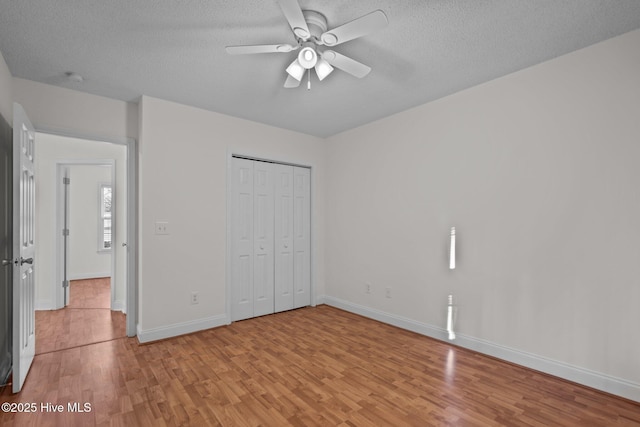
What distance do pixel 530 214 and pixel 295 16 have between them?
7.91 ft

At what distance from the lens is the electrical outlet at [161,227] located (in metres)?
3.33

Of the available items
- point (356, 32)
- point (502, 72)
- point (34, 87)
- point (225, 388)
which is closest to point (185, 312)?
point (225, 388)

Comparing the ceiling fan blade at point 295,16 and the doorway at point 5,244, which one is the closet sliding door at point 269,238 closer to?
the doorway at point 5,244

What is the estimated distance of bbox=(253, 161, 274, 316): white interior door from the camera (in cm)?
415

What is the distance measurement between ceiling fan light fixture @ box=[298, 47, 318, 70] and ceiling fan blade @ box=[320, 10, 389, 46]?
159 millimetres

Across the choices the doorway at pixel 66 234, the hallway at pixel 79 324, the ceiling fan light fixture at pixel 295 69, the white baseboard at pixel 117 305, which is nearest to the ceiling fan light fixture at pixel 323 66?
the ceiling fan light fixture at pixel 295 69

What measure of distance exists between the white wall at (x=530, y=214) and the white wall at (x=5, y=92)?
363cm

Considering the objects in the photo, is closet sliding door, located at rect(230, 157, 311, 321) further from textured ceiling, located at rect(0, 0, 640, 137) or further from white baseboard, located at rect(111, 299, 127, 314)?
white baseboard, located at rect(111, 299, 127, 314)

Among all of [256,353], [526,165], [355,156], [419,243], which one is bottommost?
[256,353]

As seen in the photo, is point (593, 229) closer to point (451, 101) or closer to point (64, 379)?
point (451, 101)

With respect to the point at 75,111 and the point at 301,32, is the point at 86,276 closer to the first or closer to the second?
the point at 75,111

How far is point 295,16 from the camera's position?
171 centimetres

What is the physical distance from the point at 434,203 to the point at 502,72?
135 centimetres

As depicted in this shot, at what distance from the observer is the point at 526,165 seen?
270 cm
